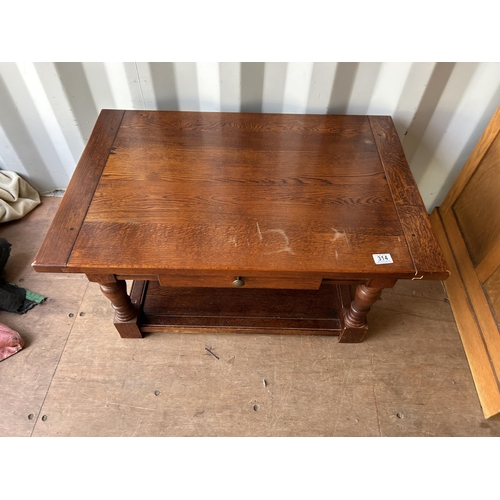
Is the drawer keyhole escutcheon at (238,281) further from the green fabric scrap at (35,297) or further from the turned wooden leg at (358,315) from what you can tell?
the green fabric scrap at (35,297)

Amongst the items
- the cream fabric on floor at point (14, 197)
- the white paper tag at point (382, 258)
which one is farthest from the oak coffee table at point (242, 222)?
the cream fabric on floor at point (14, 197)

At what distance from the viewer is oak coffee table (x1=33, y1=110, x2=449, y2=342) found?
104 cm

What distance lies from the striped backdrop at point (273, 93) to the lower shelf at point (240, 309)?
71 cm

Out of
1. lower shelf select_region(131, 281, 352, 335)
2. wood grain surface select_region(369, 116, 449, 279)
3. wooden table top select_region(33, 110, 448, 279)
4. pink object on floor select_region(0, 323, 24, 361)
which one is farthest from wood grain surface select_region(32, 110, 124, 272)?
wood grain surface select_region(369, 116, 449, 279)

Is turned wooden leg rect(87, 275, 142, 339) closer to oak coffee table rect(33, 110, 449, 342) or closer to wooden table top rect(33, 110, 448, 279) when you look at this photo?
oak coffee table rect(33, 110, 449, 342)

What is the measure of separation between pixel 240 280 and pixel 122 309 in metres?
0.51

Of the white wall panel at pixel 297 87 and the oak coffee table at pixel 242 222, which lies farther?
the white wall panel at pixel 297 87

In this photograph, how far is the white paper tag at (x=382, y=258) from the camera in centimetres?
103

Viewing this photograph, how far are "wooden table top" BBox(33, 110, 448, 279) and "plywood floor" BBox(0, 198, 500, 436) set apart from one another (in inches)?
20.0

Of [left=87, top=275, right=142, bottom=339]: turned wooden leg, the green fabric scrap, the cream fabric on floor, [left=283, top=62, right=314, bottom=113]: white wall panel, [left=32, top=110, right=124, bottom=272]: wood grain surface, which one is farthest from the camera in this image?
the cream fabric on floor

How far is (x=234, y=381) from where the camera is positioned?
4.46 ft

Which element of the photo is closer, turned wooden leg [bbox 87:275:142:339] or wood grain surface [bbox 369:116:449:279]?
wood grain surface [bbox 369:116:449:279]

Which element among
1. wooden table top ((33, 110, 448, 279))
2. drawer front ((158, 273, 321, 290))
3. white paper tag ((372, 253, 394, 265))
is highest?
wooden table top ((33, 110, 448, 279))

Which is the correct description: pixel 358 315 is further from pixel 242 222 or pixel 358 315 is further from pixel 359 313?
pixel 242 222
